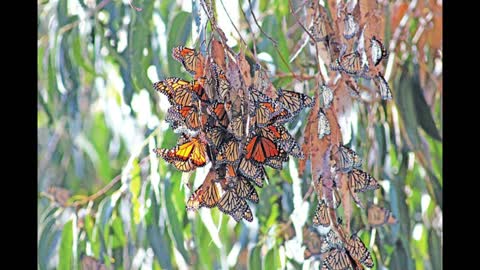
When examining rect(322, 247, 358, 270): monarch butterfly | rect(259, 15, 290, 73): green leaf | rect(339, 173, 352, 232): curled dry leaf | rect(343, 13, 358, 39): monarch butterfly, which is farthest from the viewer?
rect(259, 15, 290, 73): green leaf

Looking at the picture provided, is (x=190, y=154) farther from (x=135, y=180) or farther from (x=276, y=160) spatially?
(x=135, y=180)

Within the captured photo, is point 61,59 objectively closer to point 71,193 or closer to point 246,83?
point 71,193

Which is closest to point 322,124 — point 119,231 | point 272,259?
point 272,259

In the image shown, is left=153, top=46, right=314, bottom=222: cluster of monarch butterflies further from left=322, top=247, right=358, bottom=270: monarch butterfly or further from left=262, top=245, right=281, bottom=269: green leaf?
left=262, top=245, right=281, bottom=269: green leaf

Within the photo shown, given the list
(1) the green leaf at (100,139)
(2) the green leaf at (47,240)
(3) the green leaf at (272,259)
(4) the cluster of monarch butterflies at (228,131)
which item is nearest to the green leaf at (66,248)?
(2) the green leaf at (47,240)

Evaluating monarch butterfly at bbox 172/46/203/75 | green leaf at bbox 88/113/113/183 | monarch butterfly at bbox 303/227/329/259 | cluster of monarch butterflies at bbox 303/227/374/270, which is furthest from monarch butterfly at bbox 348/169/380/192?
green leaf at bbox 88/113/113/183

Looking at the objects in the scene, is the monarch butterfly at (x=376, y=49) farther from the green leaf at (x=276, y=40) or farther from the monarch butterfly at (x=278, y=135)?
the green leaf at (x=276, y=40)
